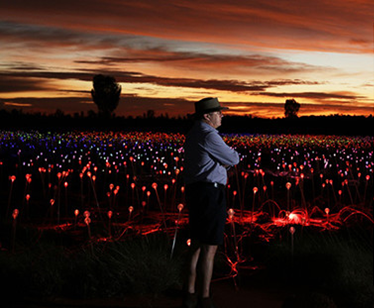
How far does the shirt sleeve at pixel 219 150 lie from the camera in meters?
6.48

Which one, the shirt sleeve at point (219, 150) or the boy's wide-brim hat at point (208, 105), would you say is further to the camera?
the boy's wide-brim hat at point (208, 105)

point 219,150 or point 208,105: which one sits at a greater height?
point 208,105

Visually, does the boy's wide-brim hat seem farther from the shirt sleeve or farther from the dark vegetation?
the dark vegetation

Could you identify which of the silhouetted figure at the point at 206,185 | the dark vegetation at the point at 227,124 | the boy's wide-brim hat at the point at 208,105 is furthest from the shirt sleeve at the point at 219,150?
the dark vegetation at the point at 227,124

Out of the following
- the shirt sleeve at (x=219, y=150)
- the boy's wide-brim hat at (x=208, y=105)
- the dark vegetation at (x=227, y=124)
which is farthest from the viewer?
the dark vegetation at (x=227, y=124)

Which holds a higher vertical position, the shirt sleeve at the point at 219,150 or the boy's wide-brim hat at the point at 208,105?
the boy's wide-brim hat at the point at 208,105

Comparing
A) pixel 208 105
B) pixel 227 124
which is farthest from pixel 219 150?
pixel 227 124

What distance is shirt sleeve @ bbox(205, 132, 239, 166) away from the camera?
21.3ft

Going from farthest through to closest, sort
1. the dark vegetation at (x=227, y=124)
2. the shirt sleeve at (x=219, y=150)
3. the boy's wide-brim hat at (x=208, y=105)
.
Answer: the dark vegetation at (x=227, y=124)
the boy's wide-brim hat at (x=208, y=105)
the shirt sleeve at (x=219, y=150)

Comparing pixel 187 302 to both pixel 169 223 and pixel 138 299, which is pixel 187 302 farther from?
pixel 169 223

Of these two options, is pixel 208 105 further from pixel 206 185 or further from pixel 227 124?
pixel 227 124

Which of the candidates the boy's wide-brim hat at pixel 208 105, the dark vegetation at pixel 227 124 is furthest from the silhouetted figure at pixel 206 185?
the dark vegetation at pixel 227 124

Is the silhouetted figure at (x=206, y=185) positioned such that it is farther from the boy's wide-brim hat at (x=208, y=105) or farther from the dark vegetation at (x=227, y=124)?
the dark vegetation at (x=227, y=124)

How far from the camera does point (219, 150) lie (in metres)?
6.50
